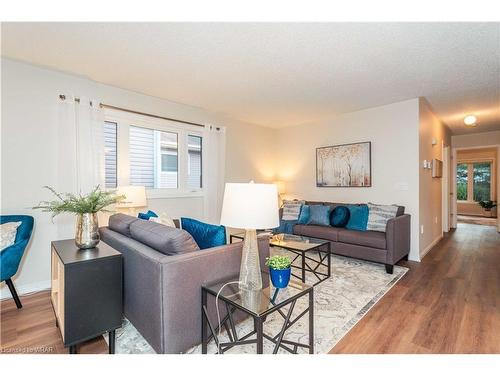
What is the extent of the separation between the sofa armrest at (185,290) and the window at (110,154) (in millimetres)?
2268

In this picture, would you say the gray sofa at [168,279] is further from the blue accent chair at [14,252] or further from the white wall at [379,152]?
the white wall at [379,152]

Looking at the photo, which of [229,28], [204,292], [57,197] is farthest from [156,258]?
[57,197]

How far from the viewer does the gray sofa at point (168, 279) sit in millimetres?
1495

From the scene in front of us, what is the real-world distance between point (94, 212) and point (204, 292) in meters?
1.03

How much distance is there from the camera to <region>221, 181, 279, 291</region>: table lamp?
1.45 meters

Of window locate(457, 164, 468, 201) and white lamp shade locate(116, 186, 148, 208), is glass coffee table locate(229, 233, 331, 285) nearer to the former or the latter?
white lamp shade locate(116, 186, 148, 208)

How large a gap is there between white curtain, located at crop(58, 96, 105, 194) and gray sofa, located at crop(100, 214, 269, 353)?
1479 mm

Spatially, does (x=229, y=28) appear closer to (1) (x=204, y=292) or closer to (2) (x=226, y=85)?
(2) (x=226, y=85)

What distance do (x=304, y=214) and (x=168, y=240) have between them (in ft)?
9.85

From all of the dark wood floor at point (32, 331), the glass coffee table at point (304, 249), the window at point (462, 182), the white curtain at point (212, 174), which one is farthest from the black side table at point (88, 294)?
the window at point (462, 182)

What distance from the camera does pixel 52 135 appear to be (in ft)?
9.14

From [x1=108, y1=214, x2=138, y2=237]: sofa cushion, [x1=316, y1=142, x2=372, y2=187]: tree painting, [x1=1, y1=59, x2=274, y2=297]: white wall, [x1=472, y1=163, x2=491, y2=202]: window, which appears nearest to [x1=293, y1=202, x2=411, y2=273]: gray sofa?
[x1=316, y1=142, x2=372, y2=187]: tree painting

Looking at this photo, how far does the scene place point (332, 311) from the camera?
2191 millimetres
